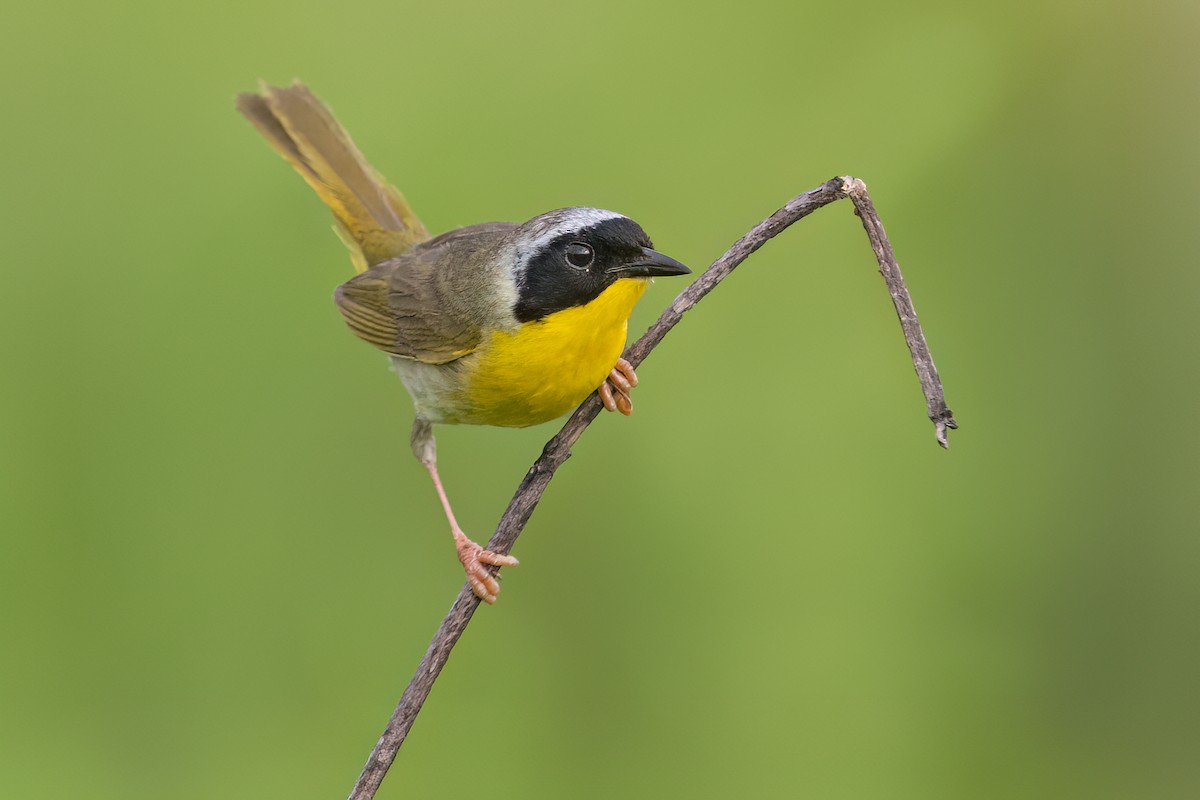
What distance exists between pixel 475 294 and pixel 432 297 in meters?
0.37

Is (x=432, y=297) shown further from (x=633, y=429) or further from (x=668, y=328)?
(x=668, y=328)

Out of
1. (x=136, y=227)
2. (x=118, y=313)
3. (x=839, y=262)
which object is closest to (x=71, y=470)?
(x=118, y=313)

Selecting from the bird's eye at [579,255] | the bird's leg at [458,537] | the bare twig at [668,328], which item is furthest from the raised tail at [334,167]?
the bare twig at [668,328]

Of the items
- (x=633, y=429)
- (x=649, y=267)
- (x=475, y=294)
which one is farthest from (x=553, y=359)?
(x=633, y=429)

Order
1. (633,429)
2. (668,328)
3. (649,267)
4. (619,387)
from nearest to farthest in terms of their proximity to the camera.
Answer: (668,328)
(649,267)
(619,387)
(633,429)

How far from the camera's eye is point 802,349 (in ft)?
17.3

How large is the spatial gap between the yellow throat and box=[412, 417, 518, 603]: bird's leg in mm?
517

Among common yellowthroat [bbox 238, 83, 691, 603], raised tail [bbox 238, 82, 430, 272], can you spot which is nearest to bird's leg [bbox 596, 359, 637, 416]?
common yellowthroat [bbox 238, 83, 691, 603]

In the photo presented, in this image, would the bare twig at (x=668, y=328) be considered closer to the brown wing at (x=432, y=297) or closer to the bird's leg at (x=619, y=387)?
the bird's leg at (x=619, y=387)

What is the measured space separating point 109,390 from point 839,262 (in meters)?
3.05

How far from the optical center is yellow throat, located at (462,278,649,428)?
3.78 meters

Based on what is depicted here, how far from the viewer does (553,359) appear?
3854mm

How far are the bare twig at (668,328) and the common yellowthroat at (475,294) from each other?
0.83 ft

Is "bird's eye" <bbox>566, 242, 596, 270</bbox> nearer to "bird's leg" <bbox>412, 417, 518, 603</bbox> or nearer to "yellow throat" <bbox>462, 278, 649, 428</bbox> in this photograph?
"yellow throat" <bbox>462, 278, 649, 428</bbox>
